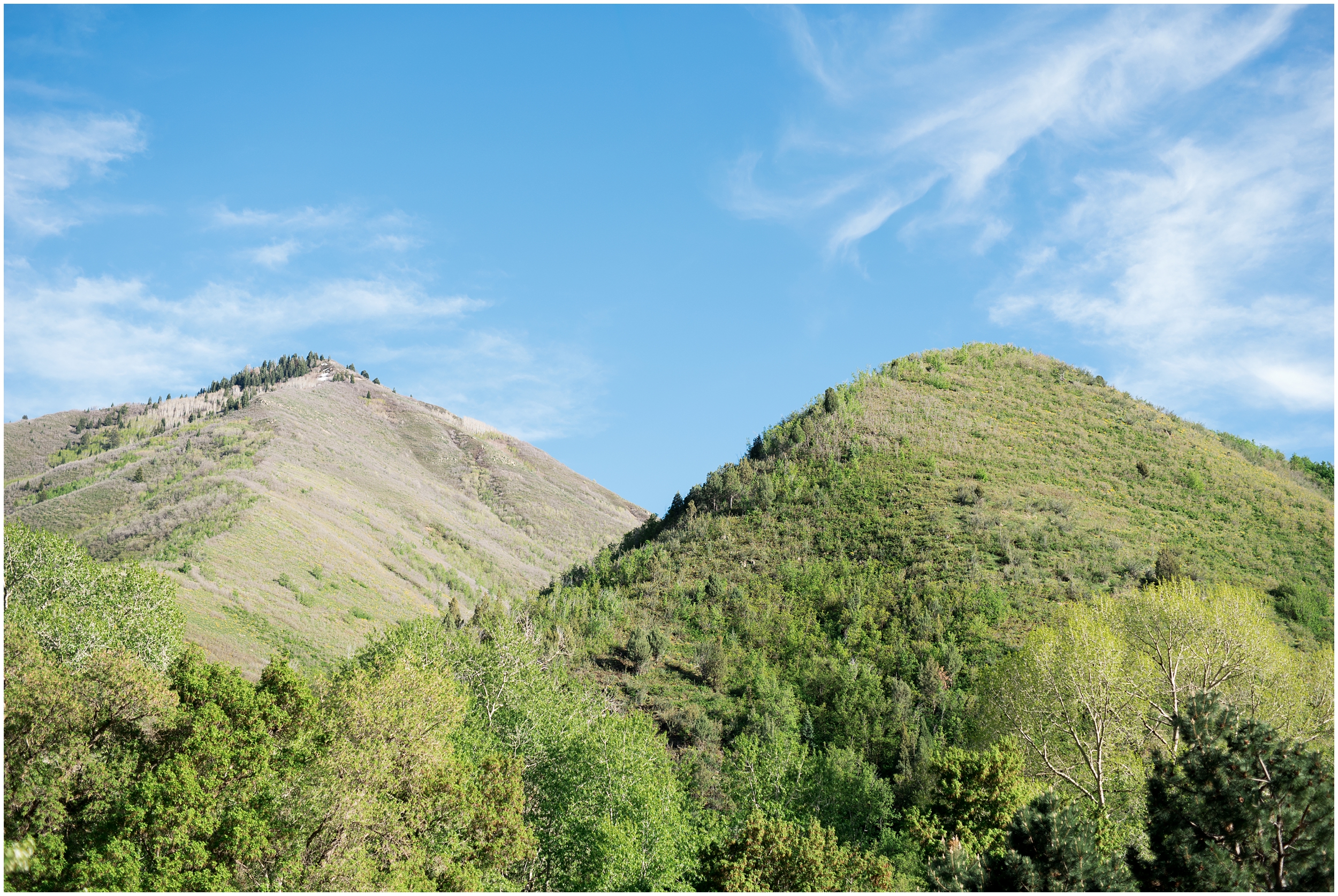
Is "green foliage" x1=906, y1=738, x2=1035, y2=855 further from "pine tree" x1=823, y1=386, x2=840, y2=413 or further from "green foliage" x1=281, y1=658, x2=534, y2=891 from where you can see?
"pine tree" x1=823, y1=386, x2=840, y2=413

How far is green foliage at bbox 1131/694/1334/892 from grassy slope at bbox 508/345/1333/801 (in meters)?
26.1

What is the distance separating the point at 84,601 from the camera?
35.7 metres

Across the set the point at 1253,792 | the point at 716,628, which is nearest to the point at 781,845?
the point at 1253,792

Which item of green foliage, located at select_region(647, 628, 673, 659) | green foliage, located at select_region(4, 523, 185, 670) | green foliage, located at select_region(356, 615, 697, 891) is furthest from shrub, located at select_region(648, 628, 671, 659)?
green foliage, located at select_region(4, 523, 185, 670)

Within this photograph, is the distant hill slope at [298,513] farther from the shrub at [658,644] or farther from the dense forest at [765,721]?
the shrub at [658,644]

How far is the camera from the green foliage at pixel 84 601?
3241 cm

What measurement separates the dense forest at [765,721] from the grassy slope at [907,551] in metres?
0.35

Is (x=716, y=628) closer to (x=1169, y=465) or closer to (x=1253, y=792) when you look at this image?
(x=1253, y=792)

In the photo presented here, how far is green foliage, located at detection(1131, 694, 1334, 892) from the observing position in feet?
52.4

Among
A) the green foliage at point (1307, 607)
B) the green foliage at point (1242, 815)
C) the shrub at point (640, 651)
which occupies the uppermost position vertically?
the green foliage at point (1307, 607)

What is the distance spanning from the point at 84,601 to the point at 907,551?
54374 mm

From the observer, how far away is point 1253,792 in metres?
16.6

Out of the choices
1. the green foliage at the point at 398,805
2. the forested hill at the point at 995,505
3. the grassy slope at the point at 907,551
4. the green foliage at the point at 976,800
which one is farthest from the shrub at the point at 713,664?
the green foliage at the point at 398,805

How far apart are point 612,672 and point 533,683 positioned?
51.2 feet
